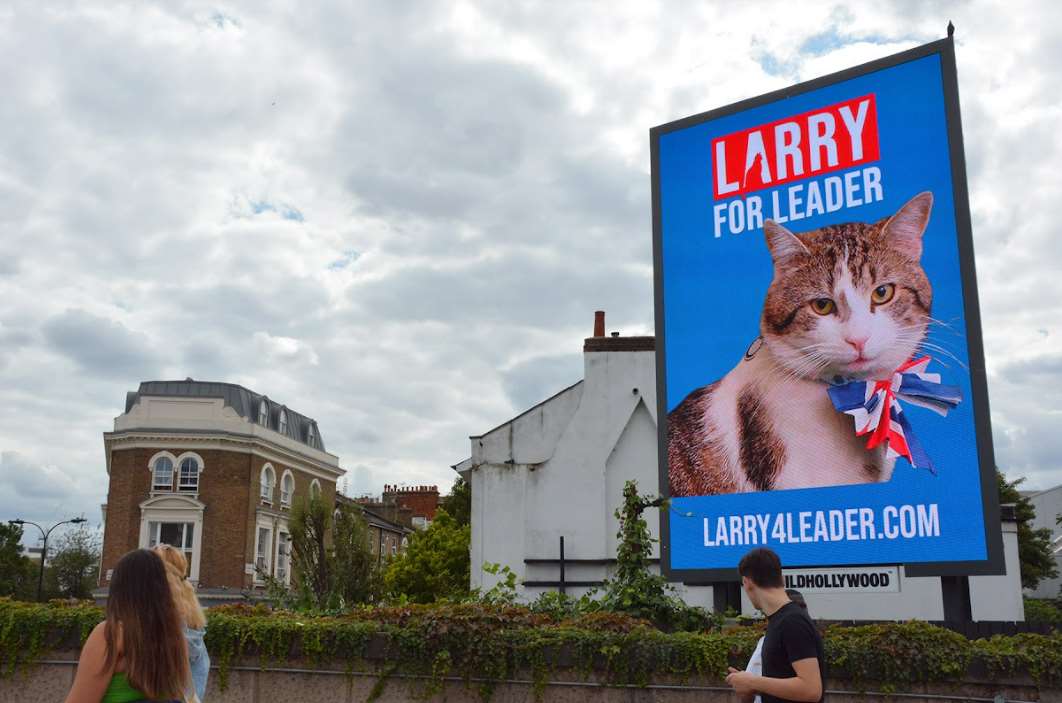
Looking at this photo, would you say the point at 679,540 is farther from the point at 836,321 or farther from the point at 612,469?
the point at 612,469

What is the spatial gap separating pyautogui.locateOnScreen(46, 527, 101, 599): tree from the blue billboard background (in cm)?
5905

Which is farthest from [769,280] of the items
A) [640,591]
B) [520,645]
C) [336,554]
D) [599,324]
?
[336,554]

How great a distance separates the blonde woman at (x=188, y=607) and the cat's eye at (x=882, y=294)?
8.54 metres

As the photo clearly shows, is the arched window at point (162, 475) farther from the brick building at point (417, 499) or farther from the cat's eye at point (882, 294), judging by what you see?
Answer: the cat's eye at point (882, 294)

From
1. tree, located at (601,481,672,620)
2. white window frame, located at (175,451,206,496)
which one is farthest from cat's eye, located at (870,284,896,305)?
white window frame, located at (175,451,206,496)

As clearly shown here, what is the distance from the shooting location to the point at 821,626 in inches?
348

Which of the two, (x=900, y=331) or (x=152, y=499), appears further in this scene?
(x=152, y=499)

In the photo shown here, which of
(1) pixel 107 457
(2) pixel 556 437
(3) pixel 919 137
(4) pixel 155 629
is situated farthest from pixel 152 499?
(4) pixel 155 629

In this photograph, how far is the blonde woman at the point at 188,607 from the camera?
4.57m

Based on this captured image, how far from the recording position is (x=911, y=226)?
36.8 ft

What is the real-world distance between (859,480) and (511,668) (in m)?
4.83

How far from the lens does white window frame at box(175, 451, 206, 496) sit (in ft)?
162

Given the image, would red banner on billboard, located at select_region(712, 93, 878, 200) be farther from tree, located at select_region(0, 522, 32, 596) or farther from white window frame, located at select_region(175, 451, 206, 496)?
tree, located at select_region(0, 522, 32, 596)

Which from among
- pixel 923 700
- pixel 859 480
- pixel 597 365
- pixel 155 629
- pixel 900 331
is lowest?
pixel 923 700
